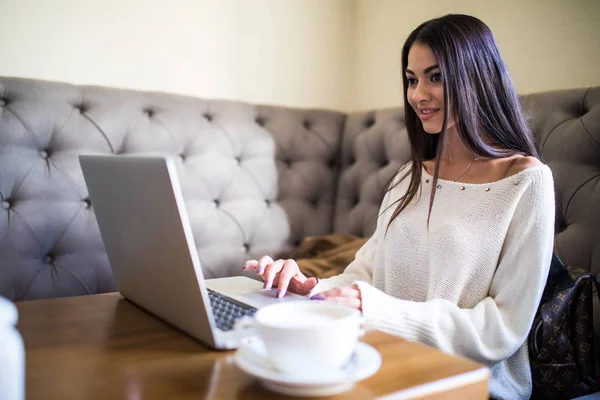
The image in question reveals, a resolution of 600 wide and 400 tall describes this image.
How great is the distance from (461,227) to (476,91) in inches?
11.2

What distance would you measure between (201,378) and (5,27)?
53.7 inches

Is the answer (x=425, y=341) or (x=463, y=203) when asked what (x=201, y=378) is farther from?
(x=463, y=203)

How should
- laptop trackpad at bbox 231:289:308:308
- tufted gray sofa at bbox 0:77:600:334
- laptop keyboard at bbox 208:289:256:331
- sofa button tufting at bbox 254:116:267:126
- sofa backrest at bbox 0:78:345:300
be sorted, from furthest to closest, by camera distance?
sofa button tufting at bbox 254:116:267:126
sofa backrest at bbox 0:78:345:300
tufted gray sofa at bbox 0:77:600:334
laptop trackpad at bbox 231:289:308:308
laptop keyboard at bbox 208:289:256:331

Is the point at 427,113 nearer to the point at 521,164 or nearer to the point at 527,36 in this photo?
the point at 521,164

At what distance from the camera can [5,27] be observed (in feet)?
5.01

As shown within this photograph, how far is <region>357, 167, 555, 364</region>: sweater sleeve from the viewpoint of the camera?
2.84ft

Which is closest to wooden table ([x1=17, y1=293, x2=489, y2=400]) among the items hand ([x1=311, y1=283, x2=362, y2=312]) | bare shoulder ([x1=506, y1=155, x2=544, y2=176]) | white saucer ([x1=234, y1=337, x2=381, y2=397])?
white saucer ([x1=234, y1=337, x2=381, y2=397])

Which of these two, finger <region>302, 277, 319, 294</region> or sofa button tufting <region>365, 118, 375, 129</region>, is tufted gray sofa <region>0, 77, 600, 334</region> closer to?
sofa button tufting <region>365, 118, 375, 129</region>

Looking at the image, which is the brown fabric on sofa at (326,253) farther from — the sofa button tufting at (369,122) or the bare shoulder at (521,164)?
the bare shoulder at (521,164)

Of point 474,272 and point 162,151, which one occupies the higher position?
point 162,151

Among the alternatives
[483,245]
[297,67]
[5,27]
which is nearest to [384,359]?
[483,245]

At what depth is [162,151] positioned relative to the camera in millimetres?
Result: 1570

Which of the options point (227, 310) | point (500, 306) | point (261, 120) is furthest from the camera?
point (261, 120)

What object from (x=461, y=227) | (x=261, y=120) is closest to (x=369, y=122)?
(x=261, y=120)
